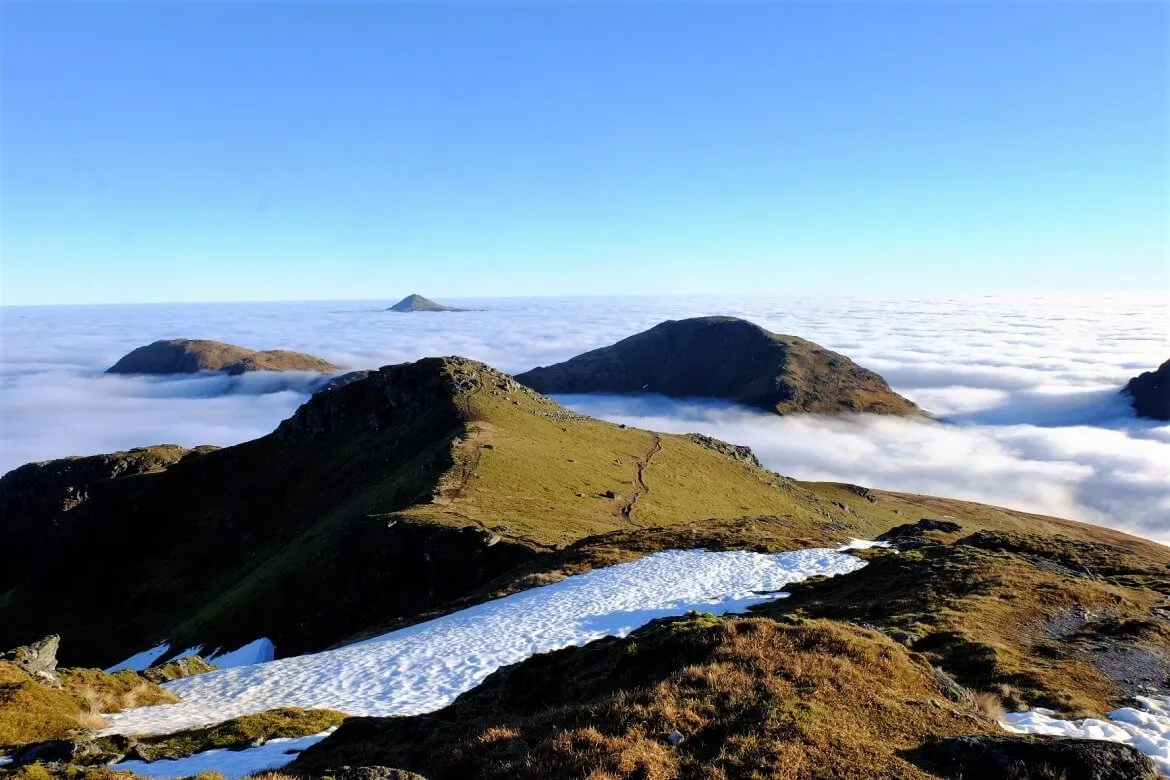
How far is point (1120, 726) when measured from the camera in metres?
14.1

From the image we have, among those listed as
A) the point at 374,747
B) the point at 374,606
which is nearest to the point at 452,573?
the point at 374,606

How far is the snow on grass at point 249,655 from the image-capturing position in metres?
50.9

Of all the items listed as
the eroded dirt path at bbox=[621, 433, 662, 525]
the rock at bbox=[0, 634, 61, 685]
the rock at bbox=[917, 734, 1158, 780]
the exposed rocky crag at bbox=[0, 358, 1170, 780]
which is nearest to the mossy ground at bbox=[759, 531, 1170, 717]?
the exposed rocky crag at bbox=[0, 358, 1170, 780]

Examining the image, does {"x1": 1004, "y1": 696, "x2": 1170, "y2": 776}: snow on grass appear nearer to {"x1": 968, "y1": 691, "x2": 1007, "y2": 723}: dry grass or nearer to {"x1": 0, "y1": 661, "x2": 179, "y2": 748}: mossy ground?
{"x1": 968, "y1": 691, "x2": 1007, "y2": 723}: dry grass

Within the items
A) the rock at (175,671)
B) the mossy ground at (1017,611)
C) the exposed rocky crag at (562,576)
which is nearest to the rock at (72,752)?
the exposed rocky crag at (562,576)

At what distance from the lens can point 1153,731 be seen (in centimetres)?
1397

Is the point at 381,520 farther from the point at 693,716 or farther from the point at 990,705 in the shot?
the point at 990,705

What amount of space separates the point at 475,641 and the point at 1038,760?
23185 mm

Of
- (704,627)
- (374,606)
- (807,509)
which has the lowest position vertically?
(807,509)

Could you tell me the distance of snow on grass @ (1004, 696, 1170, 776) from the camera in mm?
13242

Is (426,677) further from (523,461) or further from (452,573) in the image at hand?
(523,461)

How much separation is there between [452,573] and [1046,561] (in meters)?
39.1

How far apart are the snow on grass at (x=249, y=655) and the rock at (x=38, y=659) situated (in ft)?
70.3

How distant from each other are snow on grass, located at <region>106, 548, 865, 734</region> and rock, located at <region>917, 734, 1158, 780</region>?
17.7 metres
